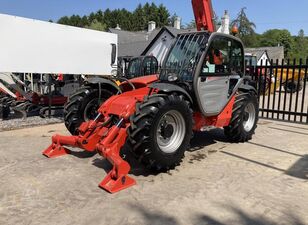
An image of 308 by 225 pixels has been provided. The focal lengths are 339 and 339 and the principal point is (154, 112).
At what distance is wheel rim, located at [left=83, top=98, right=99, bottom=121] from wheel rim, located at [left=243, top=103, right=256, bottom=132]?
3.18 meters

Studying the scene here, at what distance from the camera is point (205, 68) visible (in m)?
5.99

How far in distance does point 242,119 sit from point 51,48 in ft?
19.2

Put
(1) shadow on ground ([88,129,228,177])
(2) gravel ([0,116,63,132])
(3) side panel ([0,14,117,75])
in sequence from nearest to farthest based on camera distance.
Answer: (1) shadow on ground ([88,129,228,177]) → (3) side panel ([0,14,117,75]) → (2) gravel ([0,116,63,132])

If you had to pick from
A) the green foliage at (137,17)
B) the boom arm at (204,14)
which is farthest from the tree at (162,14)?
the boom arm at (204,14)

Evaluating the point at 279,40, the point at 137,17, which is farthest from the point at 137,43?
the point at 279,40

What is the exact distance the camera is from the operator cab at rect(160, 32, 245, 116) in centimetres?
579

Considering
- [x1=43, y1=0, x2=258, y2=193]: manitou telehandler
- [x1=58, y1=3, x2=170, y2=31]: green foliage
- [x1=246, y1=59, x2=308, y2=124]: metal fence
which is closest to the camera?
[x1=43, y1=0, x2=258, y2=193]: manitou telehandler

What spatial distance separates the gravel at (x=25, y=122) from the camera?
899cm

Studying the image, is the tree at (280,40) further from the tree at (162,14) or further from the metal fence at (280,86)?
the metal fence at (280,86)

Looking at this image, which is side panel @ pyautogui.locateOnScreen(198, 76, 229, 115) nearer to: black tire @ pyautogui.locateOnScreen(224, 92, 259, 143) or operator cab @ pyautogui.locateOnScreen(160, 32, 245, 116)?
operator cab @ pyautogui.locateOnScreen(160, 32, 245, 116)

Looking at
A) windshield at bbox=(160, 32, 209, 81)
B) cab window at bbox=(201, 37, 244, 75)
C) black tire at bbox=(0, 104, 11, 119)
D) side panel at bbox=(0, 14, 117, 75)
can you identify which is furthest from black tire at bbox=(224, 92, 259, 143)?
black tire at bbox=(0, 104, 11, 119)

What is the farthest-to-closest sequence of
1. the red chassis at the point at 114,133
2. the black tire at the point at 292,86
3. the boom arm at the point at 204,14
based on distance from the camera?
1. the black tire at the point at 292,86
2. the boom arm at the point at 204,14
3. the red chassis at the point at 114,133

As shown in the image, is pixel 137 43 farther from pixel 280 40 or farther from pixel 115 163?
pixel 280 40

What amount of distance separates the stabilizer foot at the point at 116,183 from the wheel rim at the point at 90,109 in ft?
7.53
